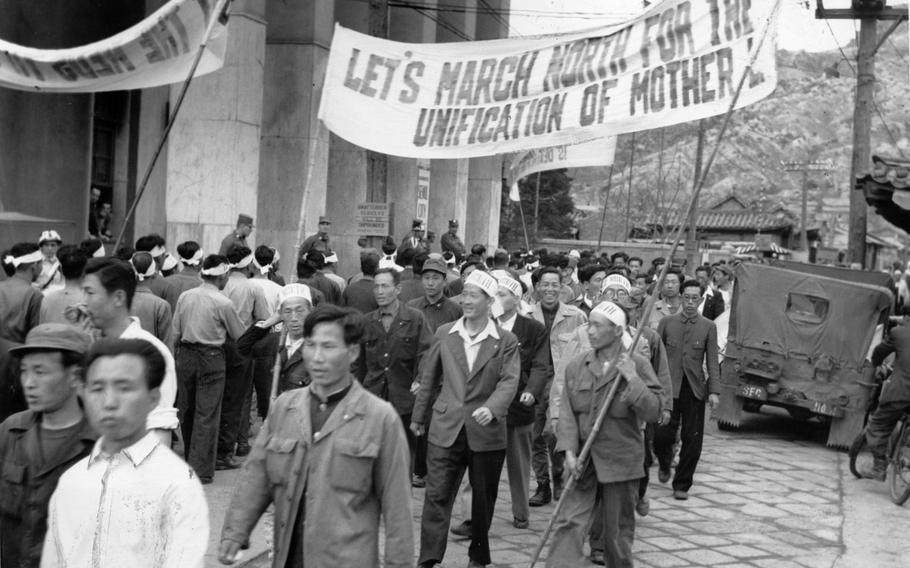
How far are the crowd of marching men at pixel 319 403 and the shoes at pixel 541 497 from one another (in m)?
0.02

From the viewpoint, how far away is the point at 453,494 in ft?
25.5

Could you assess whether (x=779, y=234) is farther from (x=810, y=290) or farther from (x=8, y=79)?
(x=8, y=79)

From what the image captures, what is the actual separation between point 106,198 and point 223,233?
16.3 ft

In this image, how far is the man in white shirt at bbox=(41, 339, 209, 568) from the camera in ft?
11.3

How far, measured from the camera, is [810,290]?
15.3 metres

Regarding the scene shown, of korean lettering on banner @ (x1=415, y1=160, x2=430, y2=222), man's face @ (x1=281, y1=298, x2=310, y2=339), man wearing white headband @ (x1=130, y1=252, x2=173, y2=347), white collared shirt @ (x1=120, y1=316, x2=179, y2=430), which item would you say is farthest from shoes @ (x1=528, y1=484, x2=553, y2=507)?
korean lettering on banner @ (x1=415, y1=160, x2=430, y2=222)

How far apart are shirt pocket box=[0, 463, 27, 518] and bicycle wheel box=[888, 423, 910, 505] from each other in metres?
9.47

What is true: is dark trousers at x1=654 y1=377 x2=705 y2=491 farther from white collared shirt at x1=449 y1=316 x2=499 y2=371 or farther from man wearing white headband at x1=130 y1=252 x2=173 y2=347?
man wearing white headband at x1=130 y1=252 x2=173 y2=347

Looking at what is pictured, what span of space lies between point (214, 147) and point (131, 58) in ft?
22.8

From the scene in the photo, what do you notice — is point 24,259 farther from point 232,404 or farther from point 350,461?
point 350,461

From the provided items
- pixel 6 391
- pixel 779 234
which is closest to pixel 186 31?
pixel 6 391

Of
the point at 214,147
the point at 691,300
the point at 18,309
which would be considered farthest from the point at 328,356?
the point at 214,147

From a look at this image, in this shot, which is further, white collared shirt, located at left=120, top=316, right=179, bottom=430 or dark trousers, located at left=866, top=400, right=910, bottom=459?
dark trousers, located at left=866, top=400, right=910, bottom=459

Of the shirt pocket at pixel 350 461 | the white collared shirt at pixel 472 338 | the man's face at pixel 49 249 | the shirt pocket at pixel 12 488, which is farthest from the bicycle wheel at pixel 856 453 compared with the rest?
the shirt pocket at pixel 12 488
